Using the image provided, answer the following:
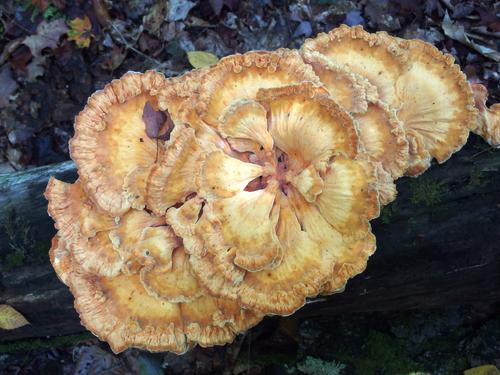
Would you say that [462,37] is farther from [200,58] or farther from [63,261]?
[63,261]

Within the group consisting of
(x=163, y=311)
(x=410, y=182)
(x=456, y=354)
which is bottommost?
(x=456, y=354)

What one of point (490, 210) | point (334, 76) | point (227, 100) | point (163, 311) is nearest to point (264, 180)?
point (227, 100)

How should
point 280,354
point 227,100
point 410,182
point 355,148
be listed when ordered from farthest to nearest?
1. point 280,354
2. point 410,182
3. point 227,100
4. point 355,148

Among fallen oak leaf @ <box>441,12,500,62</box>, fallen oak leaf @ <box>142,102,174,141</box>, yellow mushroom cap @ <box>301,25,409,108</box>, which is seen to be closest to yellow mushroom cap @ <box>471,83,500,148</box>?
yellow mushroom cap @ <box>301,25,409,108</box>

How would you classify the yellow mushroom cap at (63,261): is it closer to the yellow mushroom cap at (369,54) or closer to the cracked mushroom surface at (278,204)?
the cracked mushroom surface at (278,204)

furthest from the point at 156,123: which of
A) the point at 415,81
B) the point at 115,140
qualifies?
the point at 415,81

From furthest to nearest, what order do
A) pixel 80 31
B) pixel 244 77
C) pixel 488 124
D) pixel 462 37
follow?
pixel 80 31, pixel 462 37, pixel 488 124, pixel 244 77

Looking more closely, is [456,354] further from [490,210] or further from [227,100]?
[227,100]
